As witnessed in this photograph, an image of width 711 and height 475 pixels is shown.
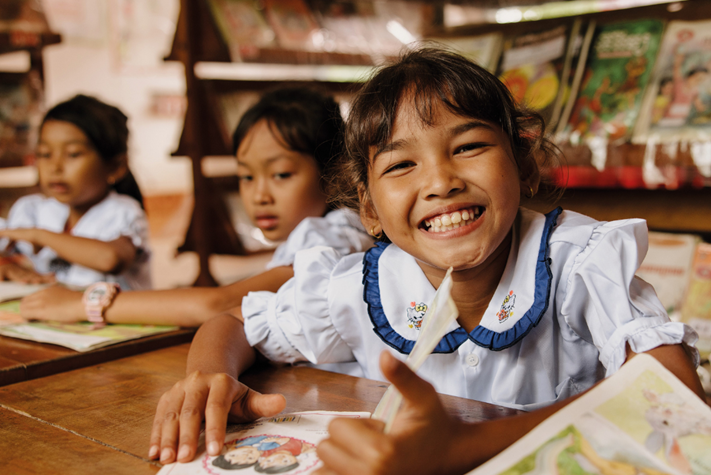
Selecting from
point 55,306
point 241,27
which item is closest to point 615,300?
point 55,306

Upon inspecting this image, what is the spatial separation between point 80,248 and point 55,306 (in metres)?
0.57

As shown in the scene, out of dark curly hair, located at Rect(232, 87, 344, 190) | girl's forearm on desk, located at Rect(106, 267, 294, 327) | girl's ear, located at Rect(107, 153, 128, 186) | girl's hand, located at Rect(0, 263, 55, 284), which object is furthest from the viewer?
girl's ear, located at Rect(107, 153, 128, 186)

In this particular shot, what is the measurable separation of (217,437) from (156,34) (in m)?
5.29

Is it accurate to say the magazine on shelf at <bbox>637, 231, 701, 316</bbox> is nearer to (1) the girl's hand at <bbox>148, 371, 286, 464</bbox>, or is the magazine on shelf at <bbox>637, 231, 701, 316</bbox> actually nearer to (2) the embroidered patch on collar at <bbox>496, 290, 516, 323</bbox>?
(2) the embroidered patch on collar at <bbox>496, 290, 516, 323</bbox>

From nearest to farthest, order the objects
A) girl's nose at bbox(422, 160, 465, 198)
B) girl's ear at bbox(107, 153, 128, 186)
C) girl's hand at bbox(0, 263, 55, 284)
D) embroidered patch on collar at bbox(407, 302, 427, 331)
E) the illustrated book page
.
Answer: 1. the illustrated book page
2. girl's nose at bbox(422, 160, 465, 198)
3. embroidered patch on collar at bbox(407, 302, 427, 331)
4. girl's hand at bbox(0, 263, 55, 284)
5. girl's ear at bbox(107, 153, 128, 186)

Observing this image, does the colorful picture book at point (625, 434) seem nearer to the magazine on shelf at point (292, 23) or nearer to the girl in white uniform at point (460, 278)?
the girl in white uniform at point (460, 278)

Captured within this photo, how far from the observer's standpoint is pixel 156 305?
123 cm

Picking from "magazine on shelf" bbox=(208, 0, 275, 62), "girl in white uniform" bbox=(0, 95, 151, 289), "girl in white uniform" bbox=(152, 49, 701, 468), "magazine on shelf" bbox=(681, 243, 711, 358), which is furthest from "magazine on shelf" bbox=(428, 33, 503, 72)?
"girl in white uniform" bbox=(152, 49, 701, 468)

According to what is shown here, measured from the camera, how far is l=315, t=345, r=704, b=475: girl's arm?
19.5 inches

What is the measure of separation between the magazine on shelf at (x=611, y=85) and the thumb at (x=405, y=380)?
167cm

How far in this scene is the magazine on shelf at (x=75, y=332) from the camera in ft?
3.53

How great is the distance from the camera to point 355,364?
111cm

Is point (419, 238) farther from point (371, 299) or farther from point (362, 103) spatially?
point (362, 103)

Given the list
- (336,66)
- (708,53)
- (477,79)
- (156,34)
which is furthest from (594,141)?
(156,34)
